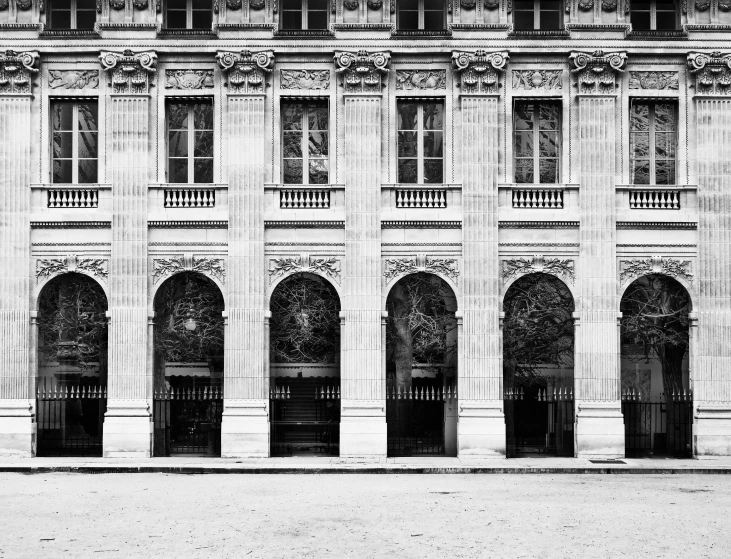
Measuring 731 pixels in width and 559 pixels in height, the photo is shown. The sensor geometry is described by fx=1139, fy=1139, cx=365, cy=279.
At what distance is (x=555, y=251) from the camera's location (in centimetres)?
2977

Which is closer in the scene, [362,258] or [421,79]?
[362,258]

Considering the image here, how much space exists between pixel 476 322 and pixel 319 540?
1300cm

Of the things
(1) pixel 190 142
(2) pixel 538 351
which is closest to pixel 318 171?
(1) pixel 190 142

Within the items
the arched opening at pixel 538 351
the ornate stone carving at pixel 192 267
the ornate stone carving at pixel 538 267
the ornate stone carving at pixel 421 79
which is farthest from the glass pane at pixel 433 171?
the ornate stone carving at pixel 192 267

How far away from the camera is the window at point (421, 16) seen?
98.8 feet

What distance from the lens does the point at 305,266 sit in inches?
1168

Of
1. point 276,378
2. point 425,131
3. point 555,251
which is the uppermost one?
point 425,131

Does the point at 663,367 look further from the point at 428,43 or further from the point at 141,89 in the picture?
the point at 141,89

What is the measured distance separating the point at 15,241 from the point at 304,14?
9.65m

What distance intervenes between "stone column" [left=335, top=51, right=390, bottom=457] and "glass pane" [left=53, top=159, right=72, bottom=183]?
7.42m

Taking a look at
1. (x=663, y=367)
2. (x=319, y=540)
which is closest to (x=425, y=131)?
(x=663, y=367)

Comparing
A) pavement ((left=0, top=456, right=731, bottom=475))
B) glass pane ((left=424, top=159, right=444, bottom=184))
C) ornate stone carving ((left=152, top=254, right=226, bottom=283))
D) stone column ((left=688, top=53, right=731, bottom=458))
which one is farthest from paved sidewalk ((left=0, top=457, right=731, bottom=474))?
glass pane ((left=424, top=159, right=444, bottom=184))

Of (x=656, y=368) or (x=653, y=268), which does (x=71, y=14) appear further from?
(x=656, y=368)

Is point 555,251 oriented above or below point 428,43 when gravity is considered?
below
